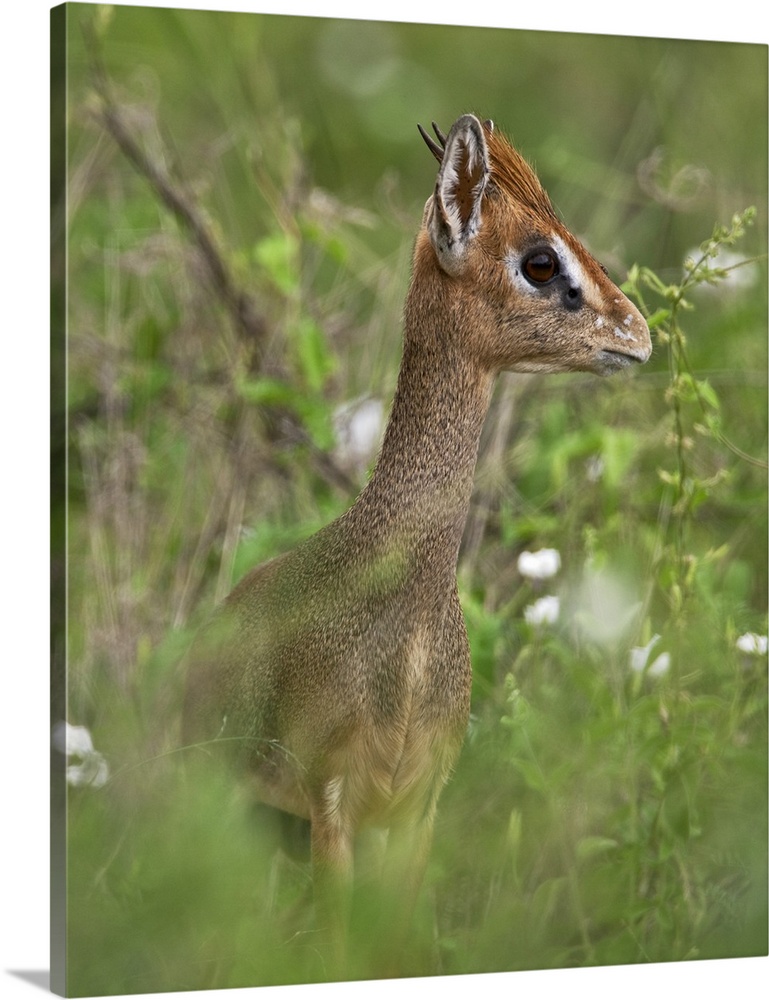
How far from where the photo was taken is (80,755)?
4.10 m

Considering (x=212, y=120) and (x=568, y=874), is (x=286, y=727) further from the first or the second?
(x=212, y=120)

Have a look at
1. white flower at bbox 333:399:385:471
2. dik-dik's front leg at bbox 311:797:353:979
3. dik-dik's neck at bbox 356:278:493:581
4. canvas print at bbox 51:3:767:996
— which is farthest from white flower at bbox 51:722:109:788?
white flower at bbox 333:399:385:471

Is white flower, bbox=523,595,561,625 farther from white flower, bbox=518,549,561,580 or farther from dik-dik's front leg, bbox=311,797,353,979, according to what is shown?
dik-dik's front leg, bbox=311,797,353,979

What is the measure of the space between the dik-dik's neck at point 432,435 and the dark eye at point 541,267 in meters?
0.20

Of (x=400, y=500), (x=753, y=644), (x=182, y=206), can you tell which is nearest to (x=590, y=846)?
(x=753, y=644)

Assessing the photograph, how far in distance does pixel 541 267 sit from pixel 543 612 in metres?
1.04

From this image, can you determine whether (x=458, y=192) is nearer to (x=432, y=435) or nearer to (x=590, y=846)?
(x=432, y=435)

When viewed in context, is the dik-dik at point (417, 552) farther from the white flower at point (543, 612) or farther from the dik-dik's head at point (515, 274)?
the white flower at point (543, 612)

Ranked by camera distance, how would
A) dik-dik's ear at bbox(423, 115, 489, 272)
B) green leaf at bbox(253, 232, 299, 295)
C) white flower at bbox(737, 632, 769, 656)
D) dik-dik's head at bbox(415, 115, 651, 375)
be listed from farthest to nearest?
white flower at bbox(737, 632, 769, 656)
green leaf at bbox(253, 232, 299, 295)
dik-dik's head at bbox(415, 115, 651, 375)
dik-dik's ear at bbox(423, 115, 489, 272)

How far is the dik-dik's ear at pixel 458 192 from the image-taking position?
3977 mm

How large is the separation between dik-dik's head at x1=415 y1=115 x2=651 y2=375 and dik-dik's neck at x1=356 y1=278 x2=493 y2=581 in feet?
0.17

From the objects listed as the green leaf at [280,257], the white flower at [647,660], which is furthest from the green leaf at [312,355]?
the white flower at [647,660]

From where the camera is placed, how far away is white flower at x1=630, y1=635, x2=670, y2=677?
485 centimetres

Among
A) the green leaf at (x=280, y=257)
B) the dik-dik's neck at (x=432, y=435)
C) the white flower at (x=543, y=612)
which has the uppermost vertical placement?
the green leaf at (x=280, y=257)
